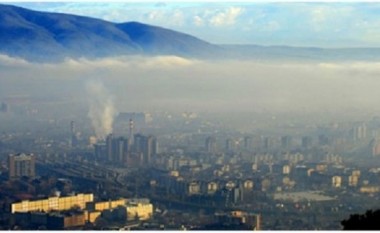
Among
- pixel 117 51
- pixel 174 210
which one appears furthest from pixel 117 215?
pixel 117 51

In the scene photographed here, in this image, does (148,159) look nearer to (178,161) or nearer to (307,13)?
(178,161)

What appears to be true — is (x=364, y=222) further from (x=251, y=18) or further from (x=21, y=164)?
(x=21, y=164)

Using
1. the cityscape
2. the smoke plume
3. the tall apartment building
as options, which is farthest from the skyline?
the tall apartment building

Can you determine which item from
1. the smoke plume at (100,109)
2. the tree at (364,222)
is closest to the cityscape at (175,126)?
the smoke plume at (100,109)

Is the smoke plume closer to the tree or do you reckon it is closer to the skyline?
the skyline

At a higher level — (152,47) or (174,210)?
(152,47)

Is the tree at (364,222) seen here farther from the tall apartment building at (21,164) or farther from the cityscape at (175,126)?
the tall apartment building at (21,164)
